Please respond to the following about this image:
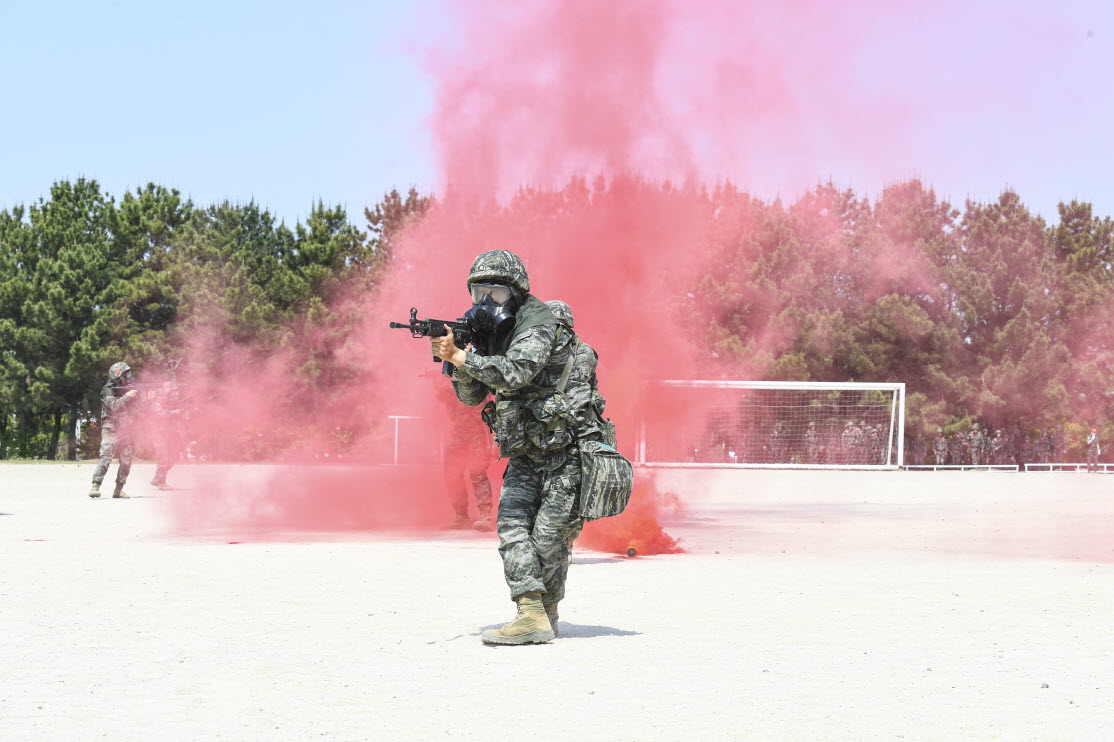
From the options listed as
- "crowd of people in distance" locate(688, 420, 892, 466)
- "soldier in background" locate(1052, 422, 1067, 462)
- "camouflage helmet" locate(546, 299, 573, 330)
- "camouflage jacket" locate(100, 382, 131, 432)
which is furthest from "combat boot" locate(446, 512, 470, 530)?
"soldier in background" locate(1052, 422, 1067, 462)

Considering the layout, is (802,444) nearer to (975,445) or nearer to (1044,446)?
(975,445)

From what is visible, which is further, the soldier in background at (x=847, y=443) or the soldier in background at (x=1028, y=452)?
the soldier in background at (x=1028, y=452)

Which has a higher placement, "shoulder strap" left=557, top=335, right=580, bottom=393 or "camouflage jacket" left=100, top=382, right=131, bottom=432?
"shoulder strap" left=557, top=335, right=580, bottom=393

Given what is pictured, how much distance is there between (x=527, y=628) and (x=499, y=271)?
6.23ft

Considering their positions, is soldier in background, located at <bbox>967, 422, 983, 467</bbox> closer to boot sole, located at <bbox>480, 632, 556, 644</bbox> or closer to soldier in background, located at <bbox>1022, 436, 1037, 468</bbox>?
soldier in background, located at <bbox>1022, 436, 1037, 468</bbox>

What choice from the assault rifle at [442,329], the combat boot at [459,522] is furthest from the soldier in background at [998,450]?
the assault rifle at [442,329]

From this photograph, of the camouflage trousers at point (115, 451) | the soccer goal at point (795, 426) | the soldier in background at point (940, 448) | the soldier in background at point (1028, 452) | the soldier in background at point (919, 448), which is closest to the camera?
the camouflage trousers at point (115, 451)

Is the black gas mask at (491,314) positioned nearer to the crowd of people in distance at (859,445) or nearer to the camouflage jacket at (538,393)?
the camouflage jacket at (538,393)

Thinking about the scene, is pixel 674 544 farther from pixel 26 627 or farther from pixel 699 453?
pixel 699 453

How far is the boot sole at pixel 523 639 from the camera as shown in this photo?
20.2 ft

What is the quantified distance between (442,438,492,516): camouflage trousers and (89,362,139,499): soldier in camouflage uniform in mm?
7388

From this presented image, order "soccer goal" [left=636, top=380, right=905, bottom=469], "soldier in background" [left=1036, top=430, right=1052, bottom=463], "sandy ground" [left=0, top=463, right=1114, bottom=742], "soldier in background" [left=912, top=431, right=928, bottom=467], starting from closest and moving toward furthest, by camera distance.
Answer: "sandy ground" [left=0, top=463, right=1114, bottom=742] → "soccer goal" [left=636, top=380, right=905, bottom=469] → "soldier in background" [left=912, top=431, right=928, bottom=467] → "soldier in background" [left=1036, top=430, right=1052, bottom=463]

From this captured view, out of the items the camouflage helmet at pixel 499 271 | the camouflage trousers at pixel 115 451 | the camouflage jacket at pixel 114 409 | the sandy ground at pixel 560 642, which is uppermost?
the camouflage helmet at pixel 499 271

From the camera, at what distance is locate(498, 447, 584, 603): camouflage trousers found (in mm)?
6242
